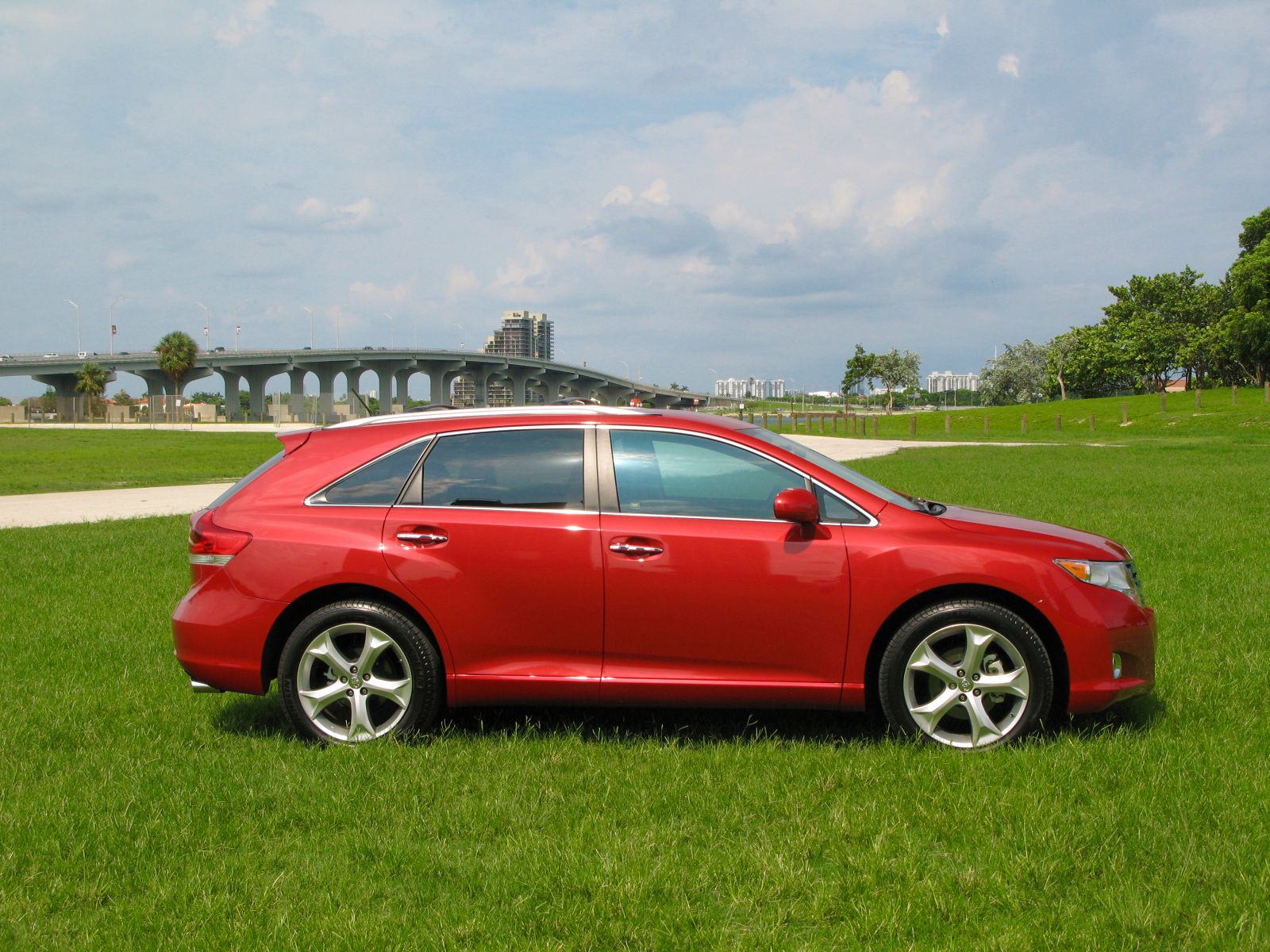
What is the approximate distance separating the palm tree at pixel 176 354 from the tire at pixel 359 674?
104239 millimetres

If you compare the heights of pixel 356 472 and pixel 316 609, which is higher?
pixel 356 472

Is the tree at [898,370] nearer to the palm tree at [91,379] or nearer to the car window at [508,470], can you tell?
the palm tree at [91,379]

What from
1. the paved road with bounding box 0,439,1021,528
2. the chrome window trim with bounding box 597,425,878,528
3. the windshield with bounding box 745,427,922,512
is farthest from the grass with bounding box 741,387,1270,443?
the chrome window trim with bounding box 597,425,878,528

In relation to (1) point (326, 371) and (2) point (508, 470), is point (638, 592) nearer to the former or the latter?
(2) point (508, 470)

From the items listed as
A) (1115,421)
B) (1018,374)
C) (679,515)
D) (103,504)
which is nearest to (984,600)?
(679,515)

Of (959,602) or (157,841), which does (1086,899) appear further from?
(157,841)

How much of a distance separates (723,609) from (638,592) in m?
0.38

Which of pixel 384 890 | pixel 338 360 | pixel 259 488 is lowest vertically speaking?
pixel 384 890

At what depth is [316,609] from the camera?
5148 millimetres

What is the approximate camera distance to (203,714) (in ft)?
18.9

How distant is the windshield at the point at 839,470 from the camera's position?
512 cm

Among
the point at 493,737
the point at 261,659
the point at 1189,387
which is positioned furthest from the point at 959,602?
the point at 1189,387

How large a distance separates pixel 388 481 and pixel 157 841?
6.21 feet

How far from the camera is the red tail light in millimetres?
5148
